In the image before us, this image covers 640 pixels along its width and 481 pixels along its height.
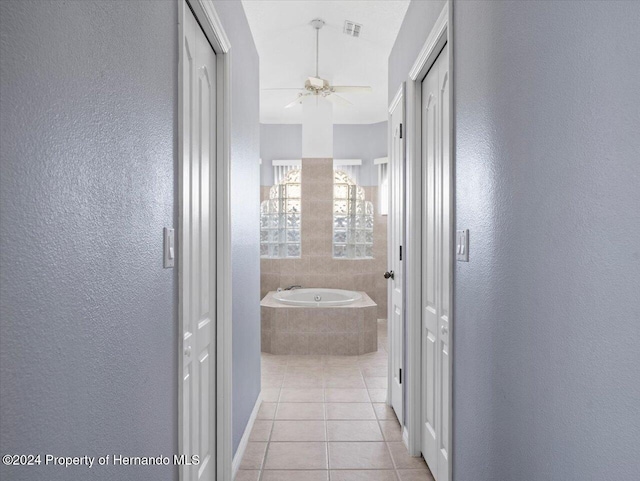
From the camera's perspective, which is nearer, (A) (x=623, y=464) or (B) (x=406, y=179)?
(A) (x=623, y=464)

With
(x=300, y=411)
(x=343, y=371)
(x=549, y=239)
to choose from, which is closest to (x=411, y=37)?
(x=549, y=239)

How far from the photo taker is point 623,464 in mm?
819

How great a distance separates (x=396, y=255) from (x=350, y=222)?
3610 millimetres

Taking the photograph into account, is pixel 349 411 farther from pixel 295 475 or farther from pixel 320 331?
pixel 320 331

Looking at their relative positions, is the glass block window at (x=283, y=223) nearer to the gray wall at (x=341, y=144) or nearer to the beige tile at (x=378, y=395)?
the gray wall at (x=341, y=144)

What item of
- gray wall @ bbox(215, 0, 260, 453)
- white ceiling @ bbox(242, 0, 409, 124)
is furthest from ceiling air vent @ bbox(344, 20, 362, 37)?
gray wall @ bbox(215, 0, 260, 453)

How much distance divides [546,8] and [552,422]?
38.0 inches

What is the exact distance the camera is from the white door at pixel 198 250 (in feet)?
5.57

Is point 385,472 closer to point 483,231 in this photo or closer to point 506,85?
point 483,231

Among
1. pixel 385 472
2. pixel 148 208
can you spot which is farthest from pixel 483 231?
pixel 385 472

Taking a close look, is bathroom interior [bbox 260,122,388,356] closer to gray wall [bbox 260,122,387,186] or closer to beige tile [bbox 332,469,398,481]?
gray wall [bbox 260,122,387,186]

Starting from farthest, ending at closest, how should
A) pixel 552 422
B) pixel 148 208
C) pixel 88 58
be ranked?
1. pixel 148 208
2. pixel 552 422
3. pixel 88 58

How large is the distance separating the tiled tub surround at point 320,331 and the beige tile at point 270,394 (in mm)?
1201

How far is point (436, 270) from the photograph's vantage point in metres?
2.30
